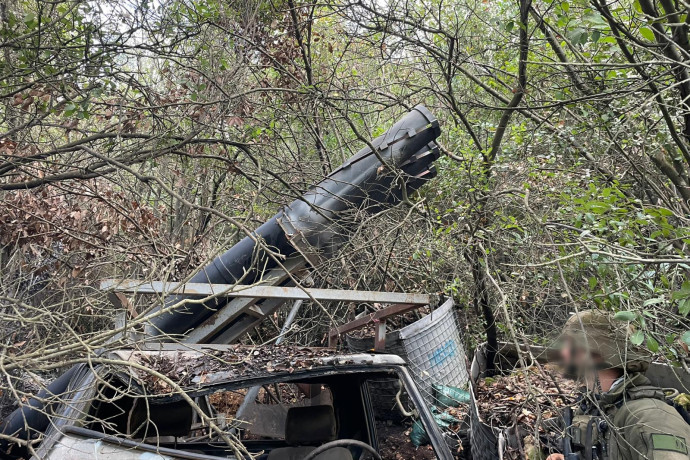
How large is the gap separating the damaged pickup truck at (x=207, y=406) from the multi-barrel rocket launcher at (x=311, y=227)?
81cm

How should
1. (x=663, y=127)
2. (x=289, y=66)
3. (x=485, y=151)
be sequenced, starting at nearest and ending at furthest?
(x=663, y=127), (x=485, y=151), (x=289, y=66)

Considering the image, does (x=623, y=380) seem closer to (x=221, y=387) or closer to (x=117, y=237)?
(x=221, y=387)

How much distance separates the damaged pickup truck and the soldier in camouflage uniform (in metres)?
0.79

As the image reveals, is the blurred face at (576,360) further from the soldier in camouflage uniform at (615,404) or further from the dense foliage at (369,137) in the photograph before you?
the dense foliage at (369,137)

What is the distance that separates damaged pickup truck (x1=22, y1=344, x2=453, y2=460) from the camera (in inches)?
108

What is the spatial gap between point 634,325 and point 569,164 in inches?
116

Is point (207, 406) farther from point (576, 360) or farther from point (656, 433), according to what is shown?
point (656, 433)

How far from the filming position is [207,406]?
4371 millimetres

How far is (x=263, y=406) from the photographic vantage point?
14.0 feet

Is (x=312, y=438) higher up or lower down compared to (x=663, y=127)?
lower down

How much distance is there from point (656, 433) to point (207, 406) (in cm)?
324

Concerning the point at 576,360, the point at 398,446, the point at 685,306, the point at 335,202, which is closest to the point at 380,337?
the point at 398,446

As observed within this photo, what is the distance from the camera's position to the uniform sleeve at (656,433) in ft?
7.19

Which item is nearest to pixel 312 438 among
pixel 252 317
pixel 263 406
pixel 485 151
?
pixel 263 406
